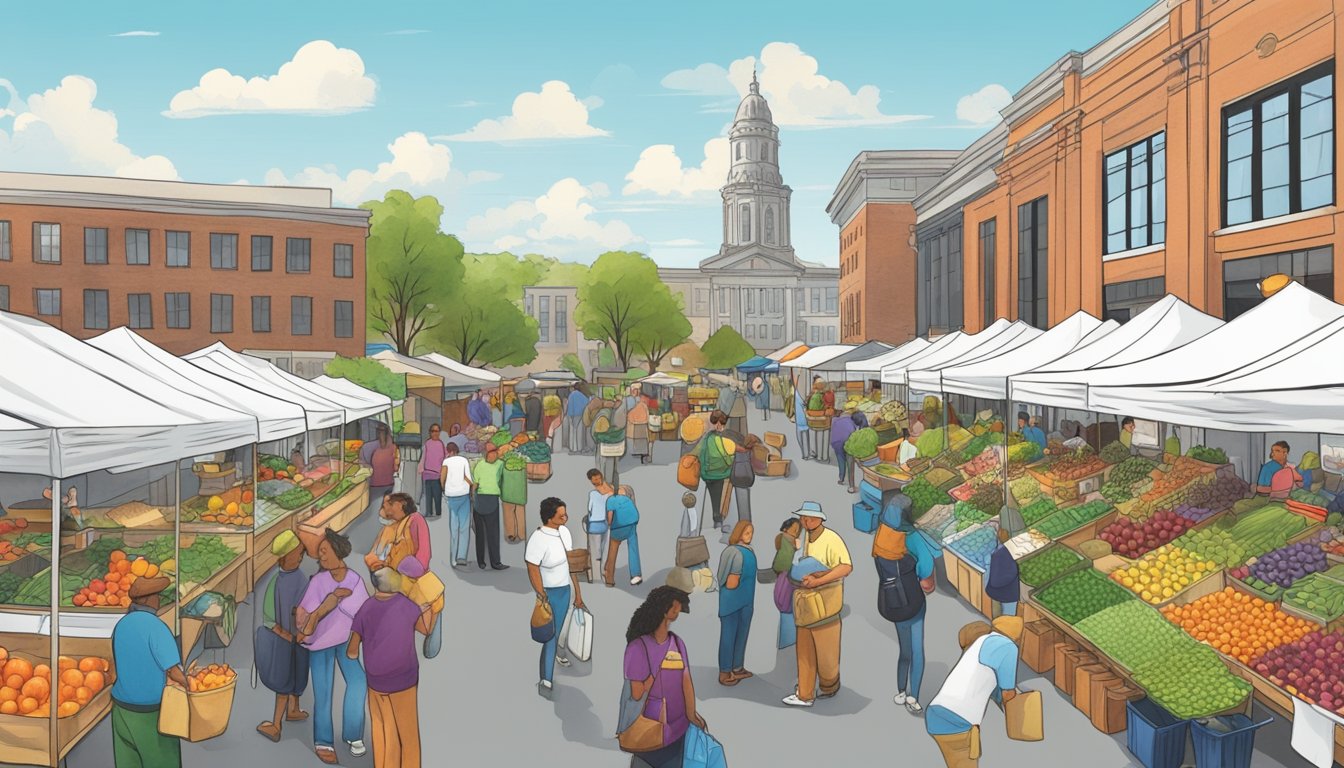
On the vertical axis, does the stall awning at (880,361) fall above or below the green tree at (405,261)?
below

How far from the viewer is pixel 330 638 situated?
23.5ft

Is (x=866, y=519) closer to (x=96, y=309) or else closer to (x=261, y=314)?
(x=261, y=314)

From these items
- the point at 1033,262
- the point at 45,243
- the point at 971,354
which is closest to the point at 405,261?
the point at 45,243

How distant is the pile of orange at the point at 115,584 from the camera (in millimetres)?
8781

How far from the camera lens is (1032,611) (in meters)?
9.62

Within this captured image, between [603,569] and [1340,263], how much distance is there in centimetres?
1359

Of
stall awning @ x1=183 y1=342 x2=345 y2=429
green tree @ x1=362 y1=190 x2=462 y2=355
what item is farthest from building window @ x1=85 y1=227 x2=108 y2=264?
stall awning @ x1=183 y1=342 x2=345 y2=429

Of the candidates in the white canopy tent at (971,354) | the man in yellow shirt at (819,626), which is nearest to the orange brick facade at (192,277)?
the white canopy tent at (971,354)

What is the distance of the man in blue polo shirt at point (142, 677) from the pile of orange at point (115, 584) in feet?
7.93

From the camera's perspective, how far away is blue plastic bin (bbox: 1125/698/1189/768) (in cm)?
691

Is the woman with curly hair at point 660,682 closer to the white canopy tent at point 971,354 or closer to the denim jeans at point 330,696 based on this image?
the denim jeans at point 330,696

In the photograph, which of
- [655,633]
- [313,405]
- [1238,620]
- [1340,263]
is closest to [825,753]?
[655,633]

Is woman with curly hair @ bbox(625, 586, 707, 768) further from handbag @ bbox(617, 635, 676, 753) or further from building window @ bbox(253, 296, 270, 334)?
building window @ bbox(253, 296, 270, 334)

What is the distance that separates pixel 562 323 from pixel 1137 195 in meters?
89.9
